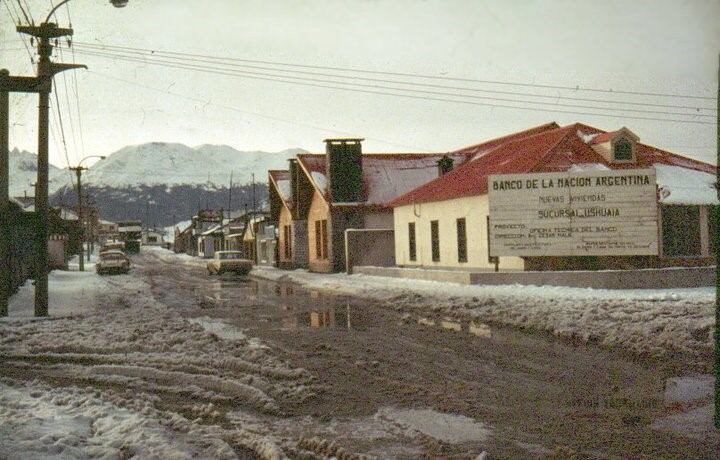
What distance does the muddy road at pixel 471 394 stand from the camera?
6070 millimetres

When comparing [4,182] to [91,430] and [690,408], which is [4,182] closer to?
[91,430]

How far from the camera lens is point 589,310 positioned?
1478 cm

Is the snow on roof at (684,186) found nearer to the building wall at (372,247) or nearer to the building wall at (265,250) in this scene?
the building wall at (372,247)

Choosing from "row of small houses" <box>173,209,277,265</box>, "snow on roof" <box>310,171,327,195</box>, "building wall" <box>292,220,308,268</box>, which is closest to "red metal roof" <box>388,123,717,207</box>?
"snow on roof" <box>310,171,327,195</box>

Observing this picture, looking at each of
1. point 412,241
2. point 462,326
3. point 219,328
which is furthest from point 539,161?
point 219,328

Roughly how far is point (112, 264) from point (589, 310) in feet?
125

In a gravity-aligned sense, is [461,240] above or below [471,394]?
above

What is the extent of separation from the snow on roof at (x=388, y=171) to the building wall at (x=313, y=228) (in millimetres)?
1291

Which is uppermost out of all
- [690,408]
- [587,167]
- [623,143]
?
[623,143]

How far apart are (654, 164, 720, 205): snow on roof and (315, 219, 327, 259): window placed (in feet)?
66.2

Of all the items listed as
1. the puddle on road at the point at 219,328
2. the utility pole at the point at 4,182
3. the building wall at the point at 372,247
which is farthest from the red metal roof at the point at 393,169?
the utility pole at the point at 4,182

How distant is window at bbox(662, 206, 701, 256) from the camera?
2602 centimetres

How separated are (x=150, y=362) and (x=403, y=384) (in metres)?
3.80

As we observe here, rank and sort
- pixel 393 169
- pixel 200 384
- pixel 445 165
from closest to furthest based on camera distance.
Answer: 1. pixel 200 384
2. pixel 445 165
3. pixel 393 169
